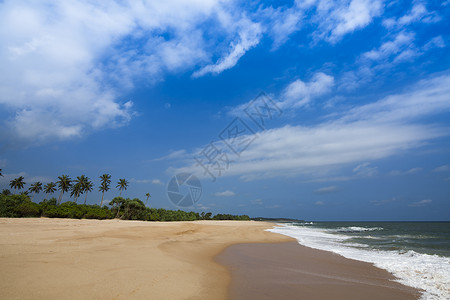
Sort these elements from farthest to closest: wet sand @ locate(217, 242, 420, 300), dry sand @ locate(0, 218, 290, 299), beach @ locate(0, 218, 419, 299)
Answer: wet sand @ locate(217, 242, 420, 300) → beach @ locate(0, 218, 419, 299) → dry sand @ locate(0, 218, 290, 299)

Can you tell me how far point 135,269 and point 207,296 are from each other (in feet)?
7.79

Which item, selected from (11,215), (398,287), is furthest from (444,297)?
(11,215)

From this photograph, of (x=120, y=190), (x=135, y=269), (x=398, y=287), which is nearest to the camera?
(x=135, y=269)

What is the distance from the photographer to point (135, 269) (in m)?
5.96

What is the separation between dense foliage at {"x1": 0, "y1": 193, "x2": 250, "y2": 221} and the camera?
3302 centimetres

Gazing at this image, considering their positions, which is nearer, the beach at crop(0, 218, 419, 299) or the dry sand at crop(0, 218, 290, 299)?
the dry sand at crop(0, 218, 290, 299)

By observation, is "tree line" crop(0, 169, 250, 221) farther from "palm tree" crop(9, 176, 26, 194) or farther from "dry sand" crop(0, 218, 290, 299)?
"dry sand" crop(0, 218, 290, 299)

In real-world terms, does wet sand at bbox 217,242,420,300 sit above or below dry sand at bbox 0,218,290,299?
below

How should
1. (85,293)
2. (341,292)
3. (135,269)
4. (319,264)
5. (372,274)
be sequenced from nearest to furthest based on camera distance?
(85,293) → (341,292) → (135,269) → (372,274) → (319,264)

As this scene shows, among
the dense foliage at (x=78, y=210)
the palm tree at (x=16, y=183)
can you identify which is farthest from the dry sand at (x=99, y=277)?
the palm tree at (x=16, y=183)

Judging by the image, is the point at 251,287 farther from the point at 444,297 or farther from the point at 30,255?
the point at 30,255

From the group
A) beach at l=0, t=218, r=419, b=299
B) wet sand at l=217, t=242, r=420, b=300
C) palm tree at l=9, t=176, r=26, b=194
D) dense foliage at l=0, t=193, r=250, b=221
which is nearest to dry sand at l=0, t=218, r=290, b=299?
beach at l=0, t=218, r=419, b=299

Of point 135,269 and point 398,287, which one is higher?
point 135,269

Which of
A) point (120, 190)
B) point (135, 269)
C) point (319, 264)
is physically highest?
point (120, 190)
